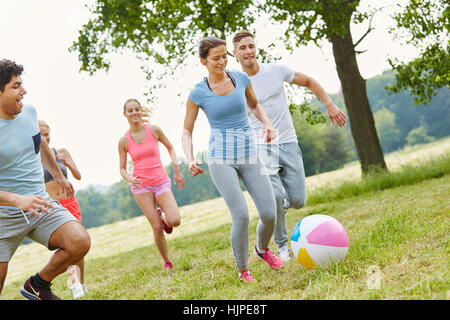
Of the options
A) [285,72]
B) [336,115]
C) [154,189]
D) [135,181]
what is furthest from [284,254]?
[135,181]

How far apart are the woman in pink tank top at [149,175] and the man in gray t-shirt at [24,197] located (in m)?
2.51

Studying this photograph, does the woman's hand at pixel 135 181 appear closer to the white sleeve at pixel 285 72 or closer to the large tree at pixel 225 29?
the white sleeve at pixel 285 72

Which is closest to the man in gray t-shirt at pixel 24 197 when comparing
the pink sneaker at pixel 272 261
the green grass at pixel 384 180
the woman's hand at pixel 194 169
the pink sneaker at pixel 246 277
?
the woman's hand at pixel 194 169

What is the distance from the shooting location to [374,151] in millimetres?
14609

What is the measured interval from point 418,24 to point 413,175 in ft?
14.0

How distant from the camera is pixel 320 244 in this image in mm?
4539

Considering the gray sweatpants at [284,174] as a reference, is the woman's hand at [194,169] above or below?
above

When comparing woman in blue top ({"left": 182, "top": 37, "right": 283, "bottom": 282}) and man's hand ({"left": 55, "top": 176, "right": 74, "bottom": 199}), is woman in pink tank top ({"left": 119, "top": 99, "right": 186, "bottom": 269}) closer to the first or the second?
man's hand ({"left": 55, "top": 176, "right": 74, "bottom": 199})

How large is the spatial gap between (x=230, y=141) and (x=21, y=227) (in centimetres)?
209

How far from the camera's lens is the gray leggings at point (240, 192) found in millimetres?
4684

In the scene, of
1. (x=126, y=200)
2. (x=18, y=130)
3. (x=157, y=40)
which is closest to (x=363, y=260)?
(x=18, y=130)

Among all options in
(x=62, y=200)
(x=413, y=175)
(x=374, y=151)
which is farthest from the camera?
(x=374, y=151)

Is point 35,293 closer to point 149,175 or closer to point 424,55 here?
point 149,175
